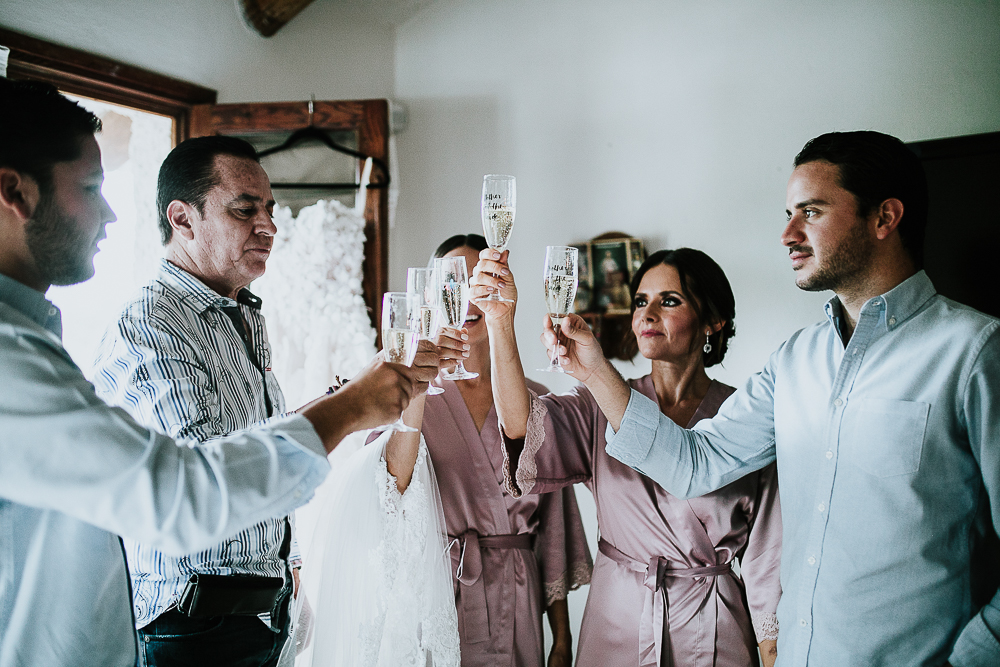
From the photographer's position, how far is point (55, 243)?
3.14 ft

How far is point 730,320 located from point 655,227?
37.4 inches

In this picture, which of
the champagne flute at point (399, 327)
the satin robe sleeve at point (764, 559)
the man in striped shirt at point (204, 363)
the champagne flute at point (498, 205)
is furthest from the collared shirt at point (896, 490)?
the man in striped shirt at point (204, 363)

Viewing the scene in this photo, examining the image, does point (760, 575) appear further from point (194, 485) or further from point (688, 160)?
point (688, 160)

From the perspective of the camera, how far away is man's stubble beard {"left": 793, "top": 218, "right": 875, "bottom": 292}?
144cm

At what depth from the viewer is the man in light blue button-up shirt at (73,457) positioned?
0.81m

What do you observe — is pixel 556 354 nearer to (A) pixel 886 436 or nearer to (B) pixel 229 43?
(A) pixel 886 436

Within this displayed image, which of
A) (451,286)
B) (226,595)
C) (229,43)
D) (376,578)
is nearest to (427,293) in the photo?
(451,286)

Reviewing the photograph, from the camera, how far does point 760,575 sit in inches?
68.0

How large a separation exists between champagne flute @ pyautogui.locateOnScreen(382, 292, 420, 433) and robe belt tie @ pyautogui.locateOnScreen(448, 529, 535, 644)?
2.22 feet

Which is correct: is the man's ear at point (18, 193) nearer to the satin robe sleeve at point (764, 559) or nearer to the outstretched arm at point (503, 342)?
the outstretched arm at point (503, 342)

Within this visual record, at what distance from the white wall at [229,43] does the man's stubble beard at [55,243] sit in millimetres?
1682

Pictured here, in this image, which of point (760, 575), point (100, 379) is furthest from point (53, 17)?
point (760, 575)

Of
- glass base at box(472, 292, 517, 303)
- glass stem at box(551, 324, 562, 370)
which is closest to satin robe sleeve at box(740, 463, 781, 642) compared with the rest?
glass stem at box(551, 324, 562, 370)

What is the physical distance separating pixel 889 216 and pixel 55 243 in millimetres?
1526
